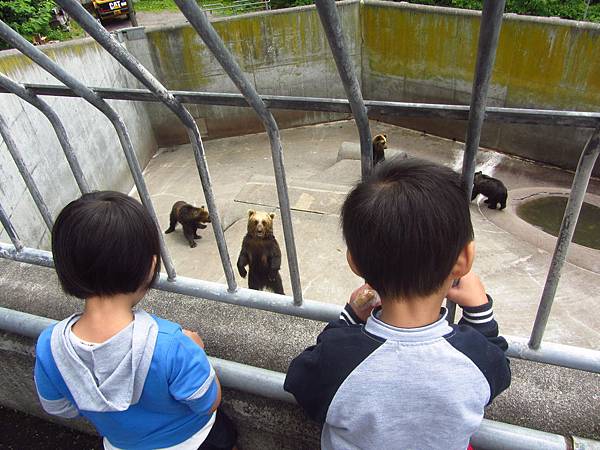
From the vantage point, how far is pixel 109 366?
1.17 meters

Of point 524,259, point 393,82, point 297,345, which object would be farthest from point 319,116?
point 297,345

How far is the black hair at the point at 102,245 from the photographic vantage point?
112cm

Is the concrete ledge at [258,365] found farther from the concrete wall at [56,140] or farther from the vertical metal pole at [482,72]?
the concrete wall at [56,140]

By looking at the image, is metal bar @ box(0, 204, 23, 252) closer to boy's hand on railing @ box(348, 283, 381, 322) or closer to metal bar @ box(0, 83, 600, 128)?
metal bar @ box(0, 83, 600, 128)

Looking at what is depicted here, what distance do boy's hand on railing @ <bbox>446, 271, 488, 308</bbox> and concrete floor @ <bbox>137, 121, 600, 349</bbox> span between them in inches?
110

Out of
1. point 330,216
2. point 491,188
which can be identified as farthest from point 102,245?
point 491,188

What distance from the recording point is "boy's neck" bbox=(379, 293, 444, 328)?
1021 millimetres

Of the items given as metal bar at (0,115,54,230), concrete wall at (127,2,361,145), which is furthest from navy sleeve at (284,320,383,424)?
concrete wall at (127,2,361,145)

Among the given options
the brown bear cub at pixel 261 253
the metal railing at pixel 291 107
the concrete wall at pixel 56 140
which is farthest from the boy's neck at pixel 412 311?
the concrete wall at pixel 56 140

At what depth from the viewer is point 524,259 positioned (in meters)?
6.27

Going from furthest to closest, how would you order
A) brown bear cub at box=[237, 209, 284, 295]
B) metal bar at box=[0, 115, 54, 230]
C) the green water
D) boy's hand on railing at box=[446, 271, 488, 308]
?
the green water
brown bear cub at box=[237, 209, 284, 295]
metal bar at box=[0, 115, 54, 230]
boy's hand on railing at box=[446, 271, 488, 308]

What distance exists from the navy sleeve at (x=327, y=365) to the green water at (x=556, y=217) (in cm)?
732

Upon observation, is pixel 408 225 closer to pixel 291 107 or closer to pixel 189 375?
pixel 291 107

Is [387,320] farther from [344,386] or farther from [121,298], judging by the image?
[121,298]
